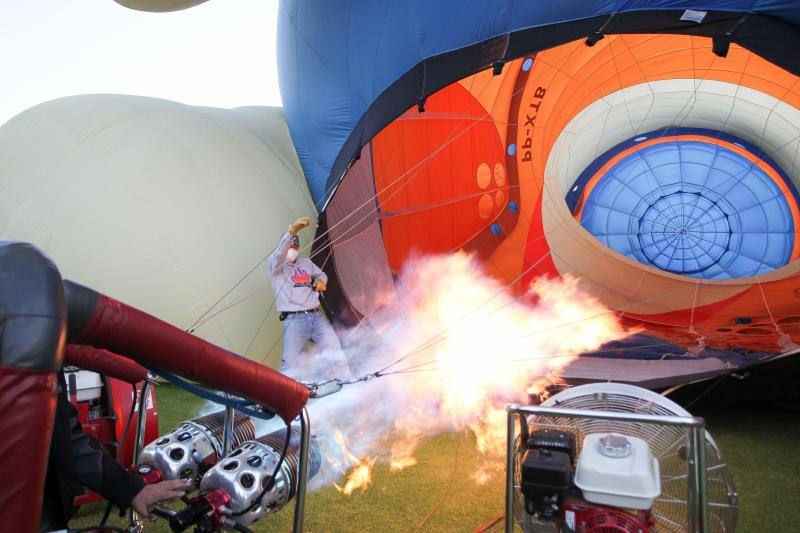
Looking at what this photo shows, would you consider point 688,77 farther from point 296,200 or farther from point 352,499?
point 352,499

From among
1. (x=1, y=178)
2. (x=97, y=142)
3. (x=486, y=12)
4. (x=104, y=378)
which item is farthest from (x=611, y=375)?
(x=1, y=178)

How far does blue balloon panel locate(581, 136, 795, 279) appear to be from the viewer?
4.77m

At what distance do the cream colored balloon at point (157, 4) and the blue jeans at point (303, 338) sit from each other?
1984 mm

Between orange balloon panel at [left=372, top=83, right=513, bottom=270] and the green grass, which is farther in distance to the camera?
orange balloon panel at [left=372, top=83, right=513, bottom=270]

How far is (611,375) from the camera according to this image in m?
3.50

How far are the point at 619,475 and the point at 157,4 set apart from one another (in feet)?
9.97

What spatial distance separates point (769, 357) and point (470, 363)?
1.68 m

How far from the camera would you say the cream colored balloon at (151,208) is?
Result: 4.29 m

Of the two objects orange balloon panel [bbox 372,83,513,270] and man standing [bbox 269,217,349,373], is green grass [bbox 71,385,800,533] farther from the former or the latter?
orange balloon panel [bbox 372,83,513,270]

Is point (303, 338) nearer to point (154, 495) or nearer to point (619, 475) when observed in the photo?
point (154, 495)

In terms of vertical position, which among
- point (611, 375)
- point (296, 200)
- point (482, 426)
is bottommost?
point (482, 426)

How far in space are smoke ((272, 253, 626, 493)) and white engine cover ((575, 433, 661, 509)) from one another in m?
1.47

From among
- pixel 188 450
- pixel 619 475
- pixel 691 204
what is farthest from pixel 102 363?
pixel 691 204

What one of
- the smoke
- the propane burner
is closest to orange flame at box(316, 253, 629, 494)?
the smoke
